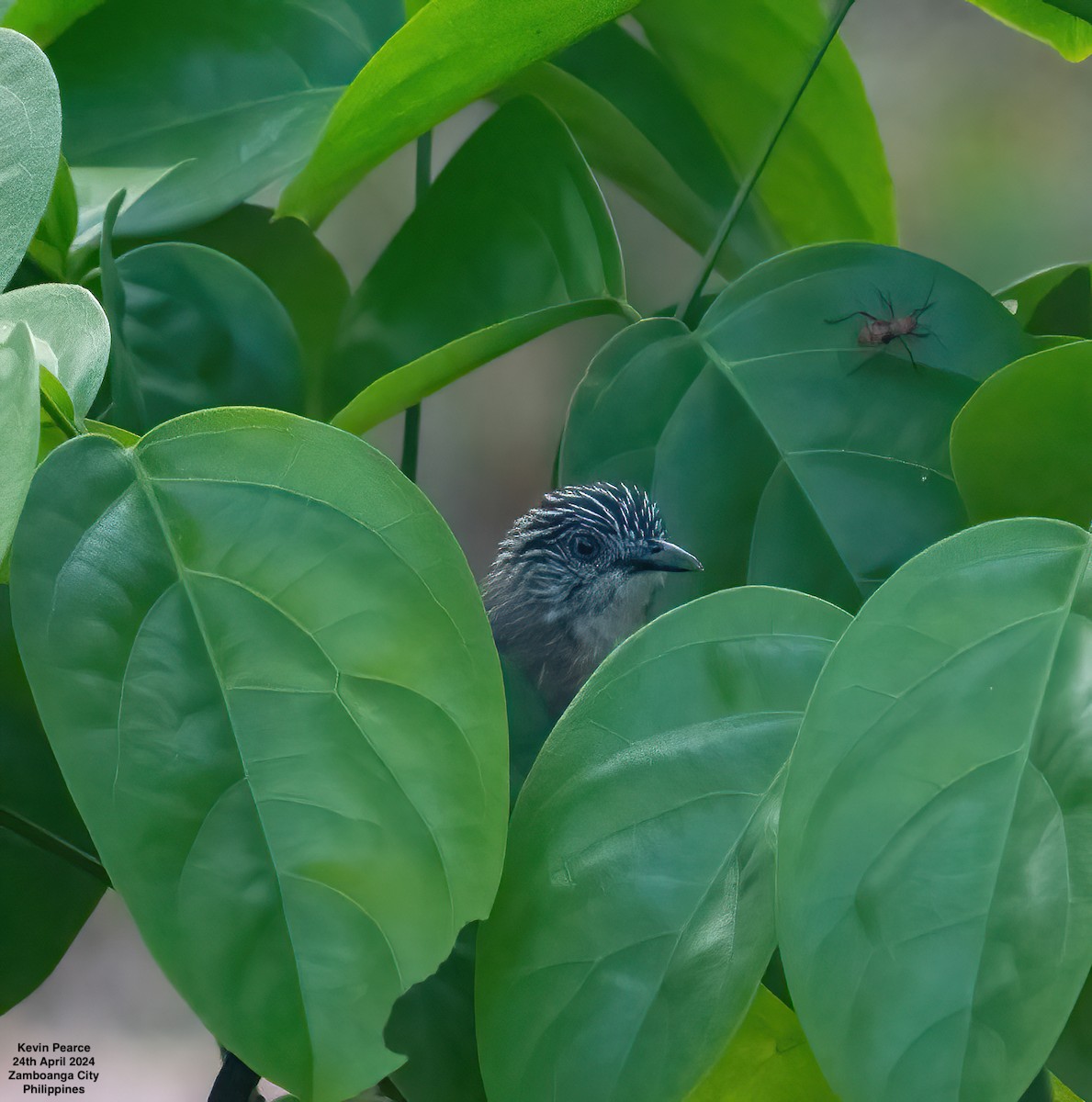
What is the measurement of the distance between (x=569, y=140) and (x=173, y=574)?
360 mm

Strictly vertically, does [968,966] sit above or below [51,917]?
above

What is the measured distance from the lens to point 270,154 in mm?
565

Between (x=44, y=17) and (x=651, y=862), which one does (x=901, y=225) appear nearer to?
(x=44, y=17)

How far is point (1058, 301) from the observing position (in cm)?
57

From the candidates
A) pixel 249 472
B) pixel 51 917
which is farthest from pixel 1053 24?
pixel 51 917

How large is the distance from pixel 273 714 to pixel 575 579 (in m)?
0.68

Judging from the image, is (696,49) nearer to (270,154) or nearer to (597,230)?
(597,230)

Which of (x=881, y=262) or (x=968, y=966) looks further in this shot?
(x=881, y=262)

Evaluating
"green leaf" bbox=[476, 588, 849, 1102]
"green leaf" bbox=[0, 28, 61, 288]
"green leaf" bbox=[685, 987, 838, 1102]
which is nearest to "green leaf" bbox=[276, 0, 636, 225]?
"green leaf" bbox=[0, 28, 61, 288]

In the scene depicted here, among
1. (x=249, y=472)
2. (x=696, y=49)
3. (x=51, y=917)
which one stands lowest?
(x=51, y=917)

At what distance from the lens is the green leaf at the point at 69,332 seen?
0.35 metres

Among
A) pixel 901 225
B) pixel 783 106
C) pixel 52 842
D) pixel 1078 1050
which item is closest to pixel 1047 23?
pixel 783 106

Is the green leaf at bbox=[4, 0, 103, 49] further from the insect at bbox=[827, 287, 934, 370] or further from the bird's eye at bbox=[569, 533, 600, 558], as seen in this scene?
the bird's eye at bbox=[569, 533, 600, 558]

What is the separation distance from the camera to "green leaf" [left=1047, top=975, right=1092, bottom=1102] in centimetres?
34
